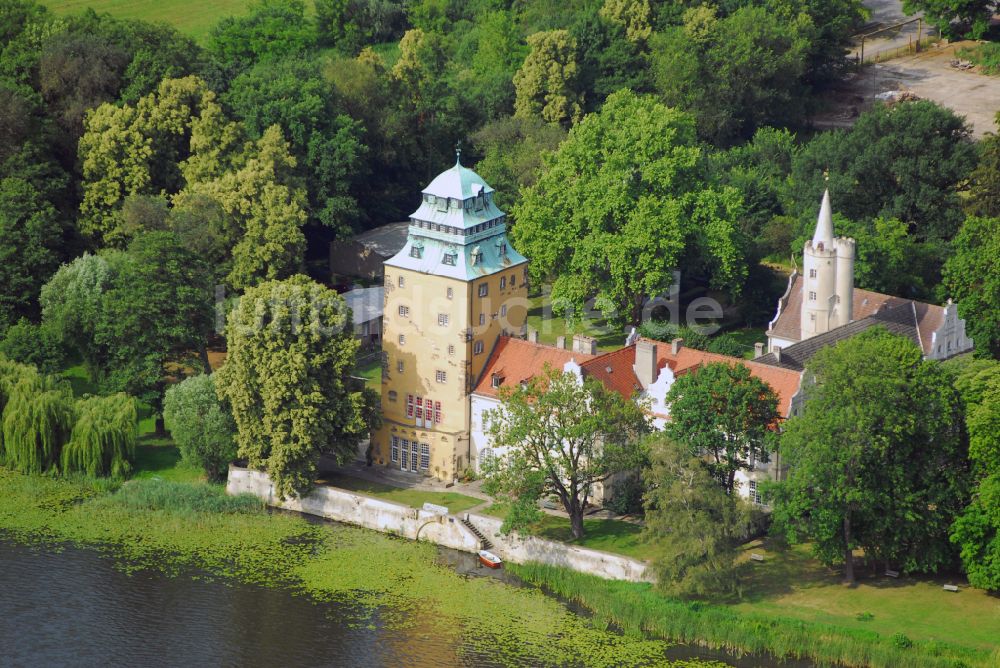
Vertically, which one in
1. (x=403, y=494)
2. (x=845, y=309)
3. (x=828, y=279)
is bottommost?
(x=403, y=494)

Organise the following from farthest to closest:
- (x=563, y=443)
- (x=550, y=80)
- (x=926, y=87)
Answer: (x=926, y=87), (x=550, y=80), (x=563, y=443)

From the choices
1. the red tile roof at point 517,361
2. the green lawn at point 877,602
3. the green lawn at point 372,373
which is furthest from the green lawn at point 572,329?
the green lawn at point 877,602

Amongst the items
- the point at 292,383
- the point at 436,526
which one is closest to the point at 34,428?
the point at 292,383

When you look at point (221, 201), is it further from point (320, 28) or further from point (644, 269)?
point (320, 28)

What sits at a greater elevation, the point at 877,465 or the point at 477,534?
the point at 877,465

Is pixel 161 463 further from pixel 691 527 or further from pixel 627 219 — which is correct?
pixel 691 527

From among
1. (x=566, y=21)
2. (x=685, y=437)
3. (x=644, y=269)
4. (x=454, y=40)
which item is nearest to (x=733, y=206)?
(x=644, y=269)

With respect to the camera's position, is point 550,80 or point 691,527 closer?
point 691,527
